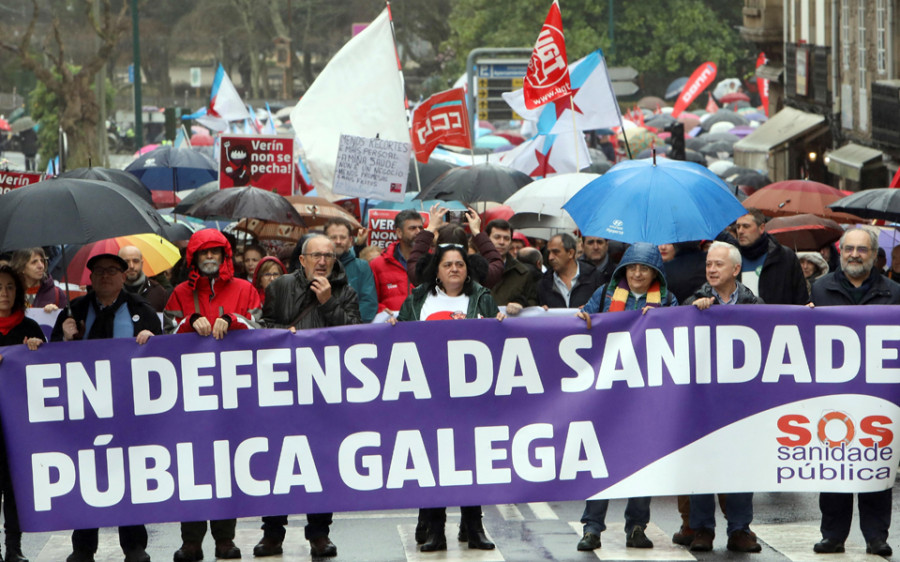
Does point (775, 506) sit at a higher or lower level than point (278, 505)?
lower

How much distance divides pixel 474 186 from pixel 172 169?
6.11 meters

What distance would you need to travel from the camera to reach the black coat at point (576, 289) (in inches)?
381

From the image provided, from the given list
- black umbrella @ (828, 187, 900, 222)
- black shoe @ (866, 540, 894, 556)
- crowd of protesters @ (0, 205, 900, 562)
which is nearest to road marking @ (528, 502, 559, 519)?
crowd of protesters @ (0, 205, 900, 562)

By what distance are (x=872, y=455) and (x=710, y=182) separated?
2161 millimetres

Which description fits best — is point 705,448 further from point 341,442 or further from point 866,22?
point 866,22

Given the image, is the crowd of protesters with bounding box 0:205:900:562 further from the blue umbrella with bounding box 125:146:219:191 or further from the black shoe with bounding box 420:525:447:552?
the blue umbrella with bounding box 125:146:219:191

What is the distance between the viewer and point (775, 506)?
932cm

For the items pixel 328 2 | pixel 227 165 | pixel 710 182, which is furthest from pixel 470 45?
pixel 710 182

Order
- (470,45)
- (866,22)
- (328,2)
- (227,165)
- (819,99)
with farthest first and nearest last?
1. (328,2)
2. (470,45)
3. (819,99)
4. (866,22)
5. (227,165)

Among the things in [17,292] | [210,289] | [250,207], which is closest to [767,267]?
[210,289]

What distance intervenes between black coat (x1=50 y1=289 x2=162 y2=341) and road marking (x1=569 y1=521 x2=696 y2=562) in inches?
99.6

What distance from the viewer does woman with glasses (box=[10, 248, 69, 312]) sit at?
9.42 meters

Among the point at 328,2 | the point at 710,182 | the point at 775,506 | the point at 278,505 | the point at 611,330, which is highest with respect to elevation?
the point at 328,2

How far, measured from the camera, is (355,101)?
523 inches
